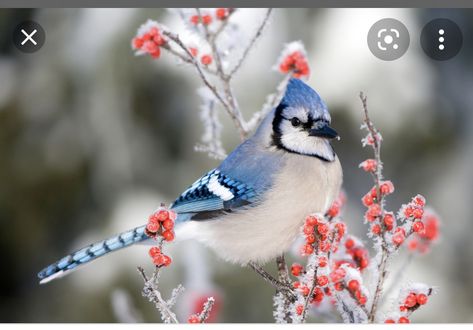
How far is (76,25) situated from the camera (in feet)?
9.12

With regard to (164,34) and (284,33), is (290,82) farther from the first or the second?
(284,33)

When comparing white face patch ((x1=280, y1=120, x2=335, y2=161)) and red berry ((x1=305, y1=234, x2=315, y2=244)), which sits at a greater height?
white face patch ((x1=280, y1=120, x2=335, y2=161))

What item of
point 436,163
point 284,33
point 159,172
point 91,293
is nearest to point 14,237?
point 91,293

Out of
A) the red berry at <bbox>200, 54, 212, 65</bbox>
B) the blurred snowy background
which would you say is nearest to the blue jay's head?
the red berry at <bbox>200, 54, 212, 65</bbox>

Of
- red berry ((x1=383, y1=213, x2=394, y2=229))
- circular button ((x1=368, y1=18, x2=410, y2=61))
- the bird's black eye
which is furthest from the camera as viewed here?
circular button ((x1=368, y1=18, x2=410, y2=61))

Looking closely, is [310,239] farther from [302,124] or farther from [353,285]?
[302,124]

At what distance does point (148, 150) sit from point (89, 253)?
48.8 inches

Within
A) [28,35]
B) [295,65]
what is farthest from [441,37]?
[28,35]

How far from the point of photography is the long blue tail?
70.6 inches

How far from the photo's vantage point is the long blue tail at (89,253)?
1.79 meters

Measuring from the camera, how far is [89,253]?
182 cm

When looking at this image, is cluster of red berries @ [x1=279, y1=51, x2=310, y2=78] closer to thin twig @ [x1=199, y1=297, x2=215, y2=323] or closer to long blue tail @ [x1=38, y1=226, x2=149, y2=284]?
long blue tail @ [x1=38, y1=226, x2=149, y2=284]

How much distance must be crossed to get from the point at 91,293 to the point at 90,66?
3.25ft

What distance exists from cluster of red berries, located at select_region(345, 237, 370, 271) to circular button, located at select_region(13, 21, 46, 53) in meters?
1.03
